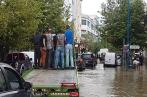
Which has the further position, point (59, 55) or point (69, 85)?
point (59, 55)

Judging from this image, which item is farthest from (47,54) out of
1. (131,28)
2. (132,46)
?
(131,28)

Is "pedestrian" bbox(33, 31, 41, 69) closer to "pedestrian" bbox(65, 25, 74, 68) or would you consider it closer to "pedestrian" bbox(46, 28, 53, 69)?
"pedestrian" bbox(46, 28, 53, 69)

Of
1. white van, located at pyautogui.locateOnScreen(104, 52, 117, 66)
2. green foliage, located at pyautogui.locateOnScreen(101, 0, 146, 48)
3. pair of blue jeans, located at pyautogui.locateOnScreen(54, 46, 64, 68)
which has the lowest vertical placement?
white van, located at pyautogui.locateOnScreen(104, 52, 117, 66)

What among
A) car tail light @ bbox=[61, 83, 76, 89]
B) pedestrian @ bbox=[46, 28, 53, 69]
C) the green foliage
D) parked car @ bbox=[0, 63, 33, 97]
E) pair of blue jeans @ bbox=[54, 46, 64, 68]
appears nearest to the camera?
parked car @ bbox=[0, 63, 33, 97]

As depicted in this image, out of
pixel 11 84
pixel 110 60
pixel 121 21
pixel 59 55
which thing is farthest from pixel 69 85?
pixel 121 21

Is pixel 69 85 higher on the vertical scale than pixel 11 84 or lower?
lower

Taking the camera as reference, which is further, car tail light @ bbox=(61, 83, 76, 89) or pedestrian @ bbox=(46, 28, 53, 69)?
pedestrian @ bbox=(46, 28, 53, 69)

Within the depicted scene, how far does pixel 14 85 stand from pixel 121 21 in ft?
166

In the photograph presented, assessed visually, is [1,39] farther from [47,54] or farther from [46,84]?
[46,84]

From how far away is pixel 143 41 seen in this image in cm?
6028

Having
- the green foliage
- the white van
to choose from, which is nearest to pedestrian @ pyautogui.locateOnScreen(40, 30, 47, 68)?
the green foliage

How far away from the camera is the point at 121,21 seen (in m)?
58.9

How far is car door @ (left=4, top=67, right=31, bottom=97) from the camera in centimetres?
869

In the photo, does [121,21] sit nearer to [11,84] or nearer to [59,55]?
Result: [59,55]
